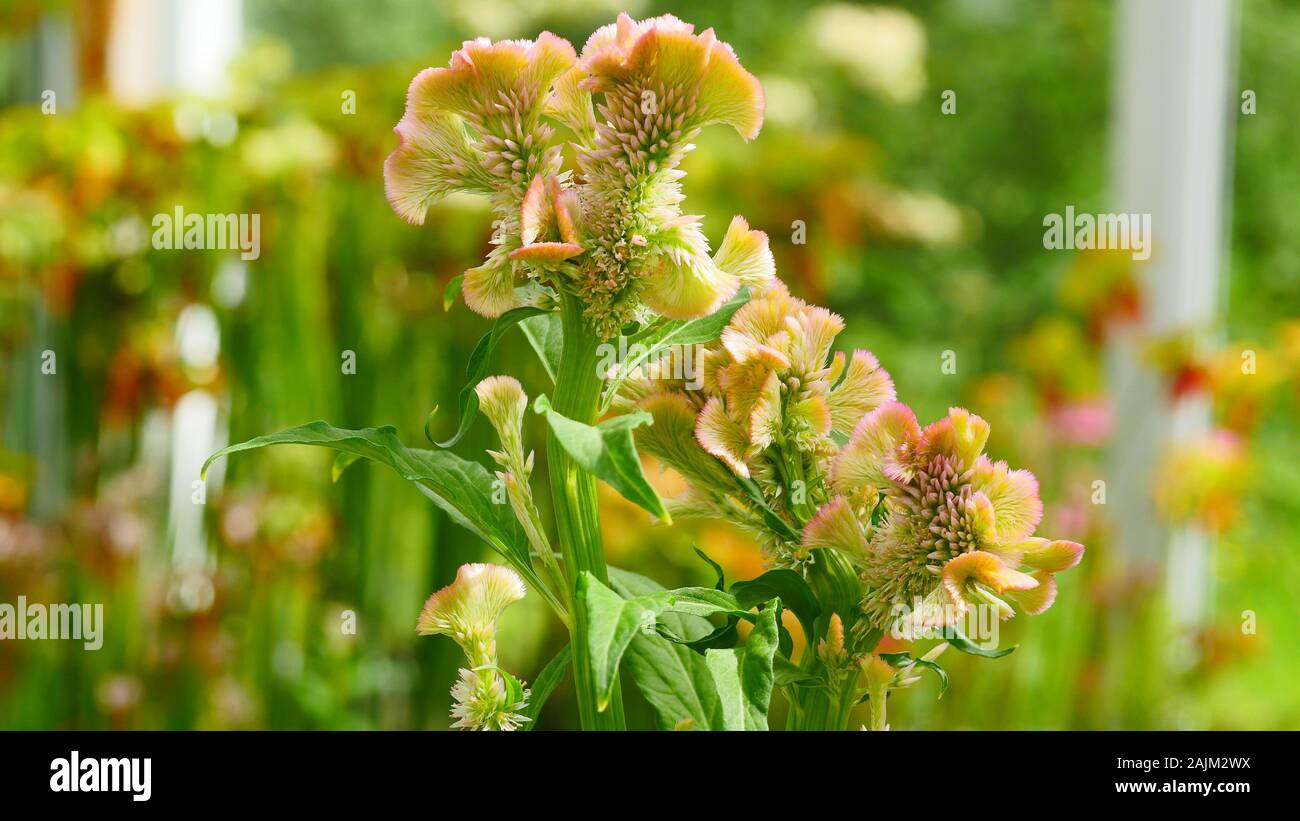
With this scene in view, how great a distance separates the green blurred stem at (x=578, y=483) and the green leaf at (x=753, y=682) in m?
0.03

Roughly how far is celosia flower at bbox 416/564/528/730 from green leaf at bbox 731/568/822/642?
0.06 metres

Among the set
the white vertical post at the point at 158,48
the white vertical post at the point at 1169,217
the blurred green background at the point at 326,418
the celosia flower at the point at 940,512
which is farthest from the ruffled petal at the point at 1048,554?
the white vertical post at the point at 158,48

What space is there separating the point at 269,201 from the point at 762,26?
51.6 inches

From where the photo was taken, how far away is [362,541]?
135 centimetres

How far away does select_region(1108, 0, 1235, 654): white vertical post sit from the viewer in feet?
5.24

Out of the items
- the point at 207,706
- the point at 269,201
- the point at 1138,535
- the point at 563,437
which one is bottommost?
the point at 207,706

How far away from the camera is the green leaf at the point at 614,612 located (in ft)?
0.85

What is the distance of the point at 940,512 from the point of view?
299 mm

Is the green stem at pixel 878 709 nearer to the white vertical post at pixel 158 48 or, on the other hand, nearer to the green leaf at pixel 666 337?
the green leaf at pixel 666 337

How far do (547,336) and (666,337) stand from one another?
5cm

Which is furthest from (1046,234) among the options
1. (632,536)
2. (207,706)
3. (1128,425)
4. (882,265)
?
(207,706)

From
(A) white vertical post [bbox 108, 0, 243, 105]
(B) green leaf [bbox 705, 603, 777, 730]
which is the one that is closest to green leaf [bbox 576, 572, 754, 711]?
(B) green leaf [bbox 705, 603, 777, 730]
